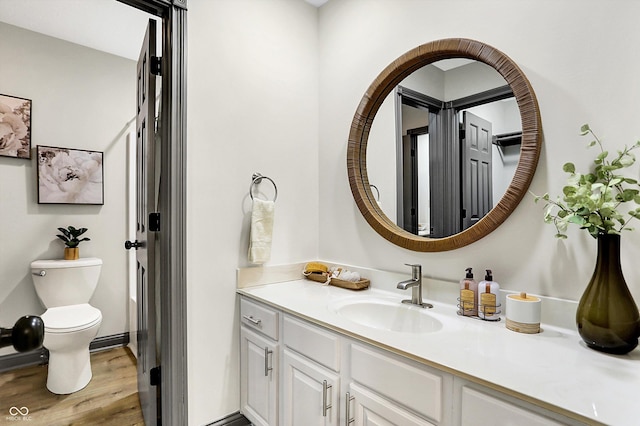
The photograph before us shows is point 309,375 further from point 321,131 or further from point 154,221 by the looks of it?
point 321,131

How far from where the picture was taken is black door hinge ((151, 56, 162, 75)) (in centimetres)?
169

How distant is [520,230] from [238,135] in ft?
4.75

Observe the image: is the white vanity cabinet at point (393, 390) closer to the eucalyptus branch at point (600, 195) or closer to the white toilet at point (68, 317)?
the eucalyptus branch at point (600, 195)

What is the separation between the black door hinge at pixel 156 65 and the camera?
1.69 meters

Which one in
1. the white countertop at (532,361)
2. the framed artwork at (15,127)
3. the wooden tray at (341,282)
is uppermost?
the framed artwork at (15,127)

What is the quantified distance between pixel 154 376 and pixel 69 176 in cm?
206

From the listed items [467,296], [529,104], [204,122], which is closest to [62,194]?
[204,122]

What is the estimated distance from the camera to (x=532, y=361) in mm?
940

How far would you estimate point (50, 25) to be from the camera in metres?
2.55

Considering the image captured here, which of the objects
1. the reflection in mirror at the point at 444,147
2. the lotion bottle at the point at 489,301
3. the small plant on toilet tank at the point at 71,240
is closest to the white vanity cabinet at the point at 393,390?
the lotion bottle at the point at 489,301

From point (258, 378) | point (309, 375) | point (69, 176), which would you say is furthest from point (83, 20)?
point (309, 375)

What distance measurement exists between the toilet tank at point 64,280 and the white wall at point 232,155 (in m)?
1.61

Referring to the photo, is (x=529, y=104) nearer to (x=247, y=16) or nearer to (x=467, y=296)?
(x=467, y=296)

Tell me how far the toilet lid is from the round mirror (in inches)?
78.8
